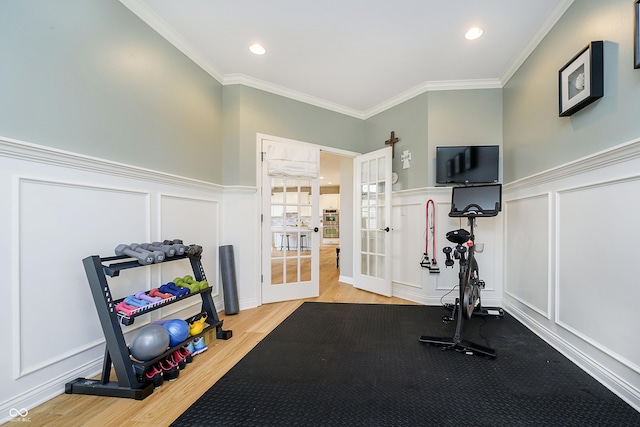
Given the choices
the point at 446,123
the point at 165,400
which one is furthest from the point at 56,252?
the point at 446,123

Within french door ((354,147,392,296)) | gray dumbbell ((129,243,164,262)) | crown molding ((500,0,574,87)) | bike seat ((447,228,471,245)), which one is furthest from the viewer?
french door ((354,147,392,296))

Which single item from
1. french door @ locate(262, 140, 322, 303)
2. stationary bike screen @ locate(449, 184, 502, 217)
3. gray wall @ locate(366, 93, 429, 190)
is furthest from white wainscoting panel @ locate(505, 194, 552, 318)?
french door @ locate(262, 140, 322, 303)

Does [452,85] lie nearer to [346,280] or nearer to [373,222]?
[373,222]

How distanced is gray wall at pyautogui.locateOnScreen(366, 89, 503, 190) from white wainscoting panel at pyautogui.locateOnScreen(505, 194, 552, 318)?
0.89m

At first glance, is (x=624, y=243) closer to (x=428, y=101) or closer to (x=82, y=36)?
(x=428, y=101)

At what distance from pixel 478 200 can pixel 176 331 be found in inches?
110

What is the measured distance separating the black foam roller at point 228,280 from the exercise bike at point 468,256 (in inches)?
76.0

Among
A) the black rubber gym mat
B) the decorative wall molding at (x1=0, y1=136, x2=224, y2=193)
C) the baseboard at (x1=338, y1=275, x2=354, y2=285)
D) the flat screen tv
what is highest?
the flat screen tv

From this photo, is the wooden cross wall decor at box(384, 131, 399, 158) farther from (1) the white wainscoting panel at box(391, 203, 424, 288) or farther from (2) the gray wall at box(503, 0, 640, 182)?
(2) the gray wall at box(503, 0, 640, 182)

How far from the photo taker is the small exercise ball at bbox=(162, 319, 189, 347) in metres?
1.85

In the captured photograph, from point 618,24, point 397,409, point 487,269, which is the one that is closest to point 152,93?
point 397,409

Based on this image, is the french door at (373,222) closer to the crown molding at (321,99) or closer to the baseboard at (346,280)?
the baseboard at (346,280)

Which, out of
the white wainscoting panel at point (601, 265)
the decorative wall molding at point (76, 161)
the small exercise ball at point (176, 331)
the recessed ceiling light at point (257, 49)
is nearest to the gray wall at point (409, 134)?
the white wainscoting panel at point (601, 265)

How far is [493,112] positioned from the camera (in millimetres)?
3139
